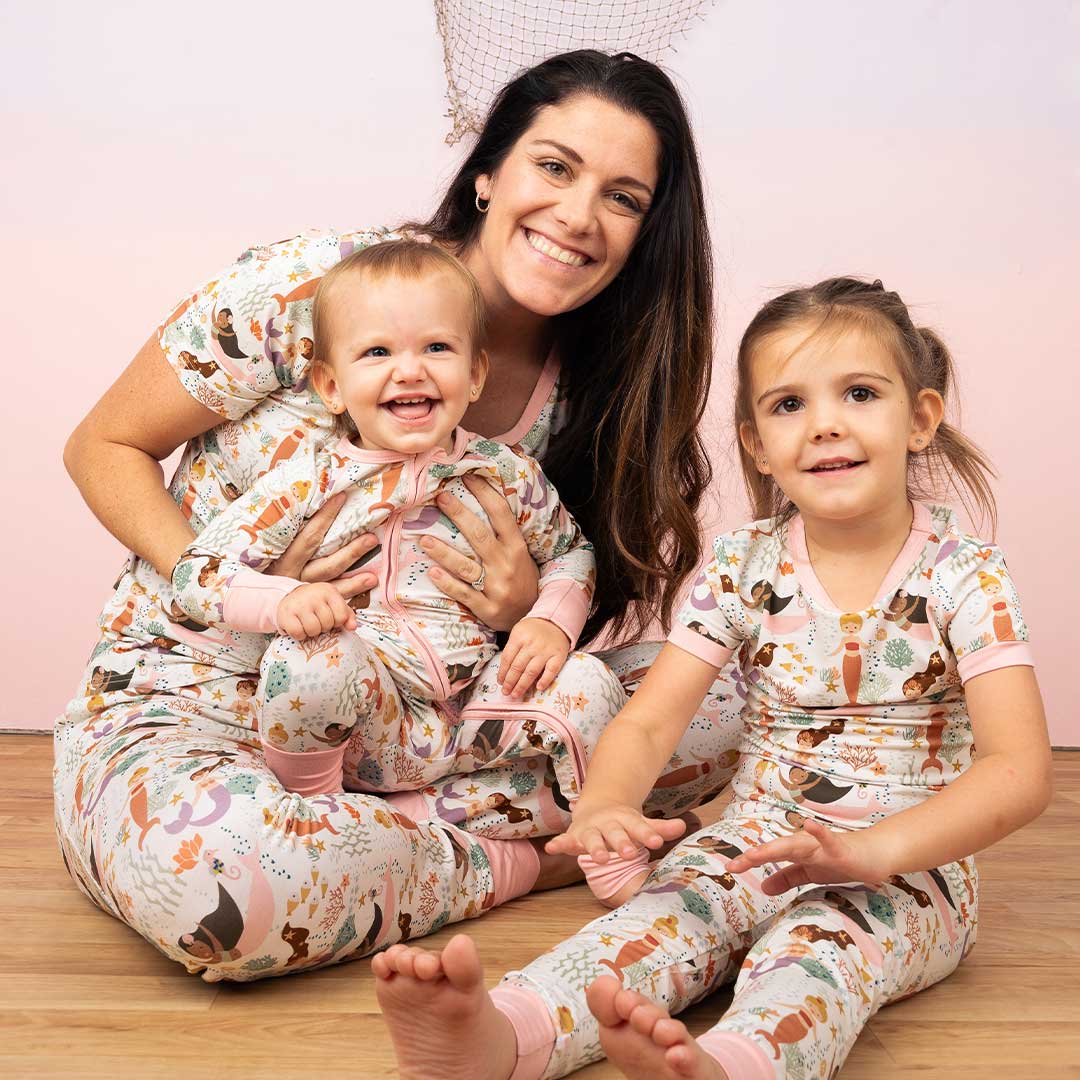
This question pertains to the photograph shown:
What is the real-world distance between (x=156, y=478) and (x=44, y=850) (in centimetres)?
52

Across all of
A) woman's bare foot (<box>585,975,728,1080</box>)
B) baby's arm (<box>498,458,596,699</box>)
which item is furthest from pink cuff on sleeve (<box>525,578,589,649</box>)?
woman's bare foot (<box>585,975,728,1080</box>)

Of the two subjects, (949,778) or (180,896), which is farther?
(949,778)

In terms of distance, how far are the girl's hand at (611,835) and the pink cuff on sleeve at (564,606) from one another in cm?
42

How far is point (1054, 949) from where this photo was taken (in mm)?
1369

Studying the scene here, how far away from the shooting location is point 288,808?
1215mm

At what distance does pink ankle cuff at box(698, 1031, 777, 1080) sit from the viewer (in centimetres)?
91

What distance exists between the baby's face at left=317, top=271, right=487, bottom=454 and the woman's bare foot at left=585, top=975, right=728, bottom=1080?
732 mm

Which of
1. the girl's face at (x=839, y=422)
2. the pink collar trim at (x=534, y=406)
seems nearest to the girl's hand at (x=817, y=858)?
the girl's face at (x=839, y=422)

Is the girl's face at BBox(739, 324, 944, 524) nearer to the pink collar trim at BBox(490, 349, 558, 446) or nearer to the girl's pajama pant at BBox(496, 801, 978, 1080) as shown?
the girl's pajama pant at BBox(496, 801, 978, 1080)

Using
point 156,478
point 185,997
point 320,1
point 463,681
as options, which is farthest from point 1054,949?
point 320,1

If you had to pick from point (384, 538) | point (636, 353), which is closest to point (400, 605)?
point (384, 538)

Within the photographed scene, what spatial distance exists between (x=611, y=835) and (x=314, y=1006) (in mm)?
319

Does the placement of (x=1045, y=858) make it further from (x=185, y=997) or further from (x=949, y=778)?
(x=185, y=997)

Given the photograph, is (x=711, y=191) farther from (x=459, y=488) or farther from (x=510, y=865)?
(x=510, y=865)
